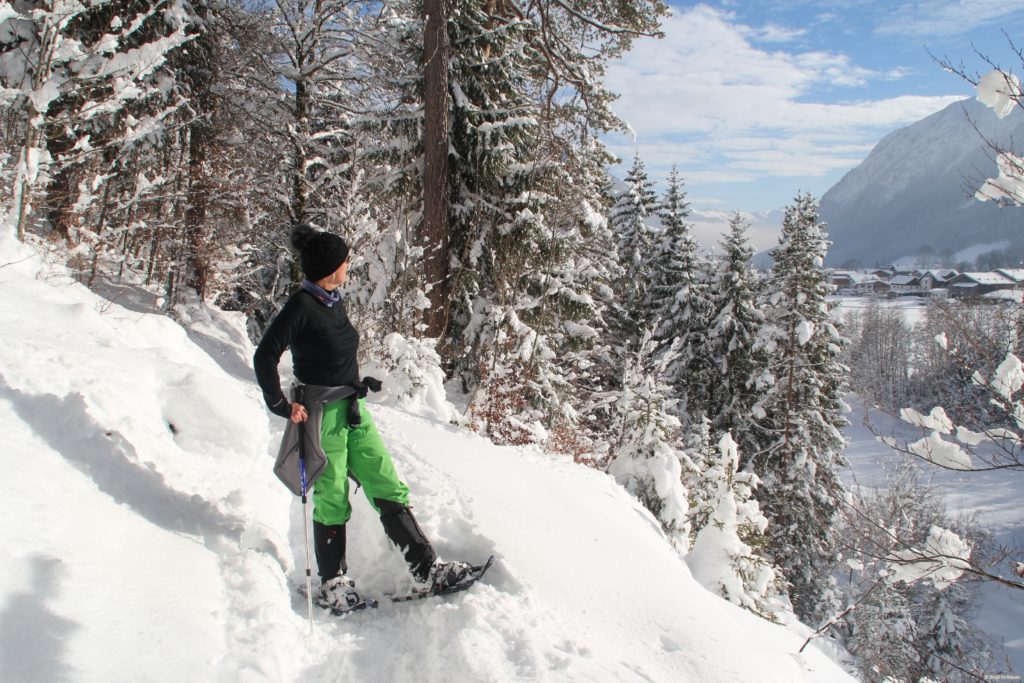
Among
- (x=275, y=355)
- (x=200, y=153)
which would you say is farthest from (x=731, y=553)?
(x=200, y=153)

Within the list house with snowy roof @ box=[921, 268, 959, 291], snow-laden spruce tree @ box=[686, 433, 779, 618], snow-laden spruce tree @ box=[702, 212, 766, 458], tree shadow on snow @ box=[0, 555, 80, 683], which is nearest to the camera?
tree shadow on snow @ box=[0, 555, 80, 683]

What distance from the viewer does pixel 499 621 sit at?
2.76 metres

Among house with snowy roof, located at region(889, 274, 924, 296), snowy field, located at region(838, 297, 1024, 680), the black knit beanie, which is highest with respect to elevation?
house with snowy roof, located at region(889, 274, 924, 296)

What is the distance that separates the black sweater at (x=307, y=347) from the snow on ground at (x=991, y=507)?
75.9ft

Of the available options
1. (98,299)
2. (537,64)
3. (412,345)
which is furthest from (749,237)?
(98,299)

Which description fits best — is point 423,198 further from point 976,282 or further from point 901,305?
point 976,282

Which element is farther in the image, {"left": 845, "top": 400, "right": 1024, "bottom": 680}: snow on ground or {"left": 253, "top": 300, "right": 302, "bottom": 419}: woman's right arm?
{"left": 845, "top": 400, "right": 1024, "bottom": 680}: snow on ground

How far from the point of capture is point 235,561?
2.89m

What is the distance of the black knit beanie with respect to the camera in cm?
297

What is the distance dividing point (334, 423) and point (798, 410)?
69.6 ft

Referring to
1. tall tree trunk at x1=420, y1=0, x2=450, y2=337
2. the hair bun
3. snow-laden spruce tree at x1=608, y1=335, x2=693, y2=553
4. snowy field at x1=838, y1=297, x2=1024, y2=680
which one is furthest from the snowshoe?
snowy field at x1=838, y1=297, x2=1024, y2=680

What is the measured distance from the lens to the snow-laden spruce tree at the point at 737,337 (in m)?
21.4

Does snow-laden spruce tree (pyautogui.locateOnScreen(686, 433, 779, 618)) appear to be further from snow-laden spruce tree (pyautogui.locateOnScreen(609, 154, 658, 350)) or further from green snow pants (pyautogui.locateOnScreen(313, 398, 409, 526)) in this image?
snow-laden spruce tree (pyautogui.locateOnScreen(609, 154, 658, 350))

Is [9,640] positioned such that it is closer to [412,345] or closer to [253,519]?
[253,519]
